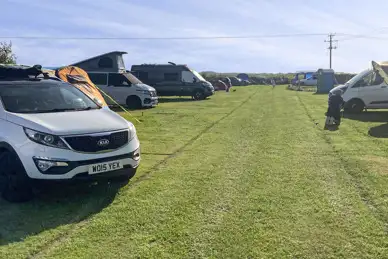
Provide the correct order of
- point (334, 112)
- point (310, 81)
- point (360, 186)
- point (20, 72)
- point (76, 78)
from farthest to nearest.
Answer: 1. point (310, 81)
2. point (76, 78)
3. point (334, 112)
4. point (20, 72)
5. point (360, 186)

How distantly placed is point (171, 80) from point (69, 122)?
2176 centimetres

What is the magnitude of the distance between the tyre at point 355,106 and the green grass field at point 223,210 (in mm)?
7963

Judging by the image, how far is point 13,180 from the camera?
17.6ft

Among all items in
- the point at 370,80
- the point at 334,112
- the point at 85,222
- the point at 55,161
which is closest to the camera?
the point at 85,222

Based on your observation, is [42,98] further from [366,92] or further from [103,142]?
[366,92]

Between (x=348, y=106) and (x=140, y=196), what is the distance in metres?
13.4

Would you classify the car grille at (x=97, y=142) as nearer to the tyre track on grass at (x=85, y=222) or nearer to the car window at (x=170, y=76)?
the tyre track on grass at (x=85, y=222)

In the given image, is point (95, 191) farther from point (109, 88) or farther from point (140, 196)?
point (109, 88)

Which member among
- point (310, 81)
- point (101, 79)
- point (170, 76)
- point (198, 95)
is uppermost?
point (310, 81)

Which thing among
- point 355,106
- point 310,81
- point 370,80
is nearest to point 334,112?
point 355,106

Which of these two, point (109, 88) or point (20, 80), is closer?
point (20, 80)

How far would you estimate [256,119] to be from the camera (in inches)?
596

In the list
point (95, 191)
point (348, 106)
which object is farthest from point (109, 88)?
point (95, 191)

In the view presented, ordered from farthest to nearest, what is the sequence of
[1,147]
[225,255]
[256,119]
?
[256,119] < [1,147] < [225,255]
